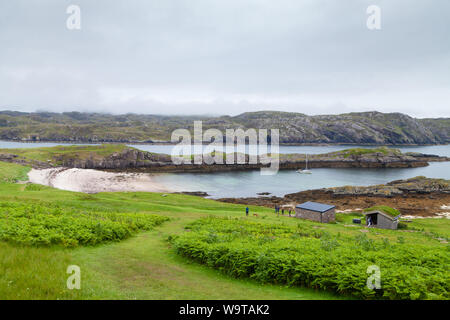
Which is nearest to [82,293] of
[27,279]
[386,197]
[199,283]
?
[27,279]

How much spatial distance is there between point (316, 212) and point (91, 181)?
7116 centimetres

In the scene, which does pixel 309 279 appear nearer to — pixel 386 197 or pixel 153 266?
pixel 153 266

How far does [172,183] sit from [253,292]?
80064 millimetres

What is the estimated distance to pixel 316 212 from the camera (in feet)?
130

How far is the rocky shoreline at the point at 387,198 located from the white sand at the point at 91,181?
28911 mm

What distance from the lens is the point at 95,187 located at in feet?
245

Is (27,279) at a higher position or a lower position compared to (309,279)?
higher

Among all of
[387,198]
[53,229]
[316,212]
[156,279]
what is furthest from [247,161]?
[156,279]

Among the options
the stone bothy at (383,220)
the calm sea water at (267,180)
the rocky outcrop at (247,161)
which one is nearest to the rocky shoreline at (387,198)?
the calm sea water at (267,180)

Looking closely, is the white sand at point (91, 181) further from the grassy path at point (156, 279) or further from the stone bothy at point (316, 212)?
the grassy path at point (156, 279)

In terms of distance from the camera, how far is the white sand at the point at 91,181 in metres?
71.8

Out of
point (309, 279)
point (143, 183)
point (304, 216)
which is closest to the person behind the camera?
point (309, 279)

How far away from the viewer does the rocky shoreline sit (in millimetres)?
59438

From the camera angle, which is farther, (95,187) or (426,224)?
(95,187)
